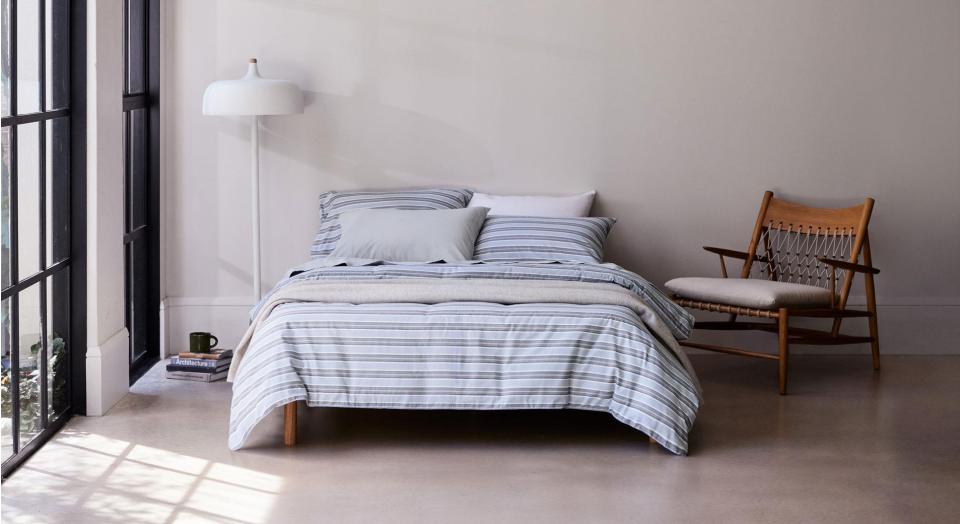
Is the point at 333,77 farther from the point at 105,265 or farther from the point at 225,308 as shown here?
the point at 105,265

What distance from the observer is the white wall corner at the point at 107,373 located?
4.67 meters

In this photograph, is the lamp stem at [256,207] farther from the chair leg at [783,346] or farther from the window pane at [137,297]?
the chair leg at [783,346]

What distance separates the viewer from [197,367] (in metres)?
5.45

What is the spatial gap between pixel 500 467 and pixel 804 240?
2896 mm

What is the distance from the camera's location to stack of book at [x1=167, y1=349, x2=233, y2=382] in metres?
5.45

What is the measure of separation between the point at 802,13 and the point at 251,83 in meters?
2.99

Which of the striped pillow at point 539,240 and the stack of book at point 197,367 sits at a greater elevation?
the striped pillow at point 539,240

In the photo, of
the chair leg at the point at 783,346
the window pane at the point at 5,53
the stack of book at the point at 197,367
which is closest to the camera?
the window pane at the point at 5,53

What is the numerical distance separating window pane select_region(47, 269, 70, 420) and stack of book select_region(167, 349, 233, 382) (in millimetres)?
875

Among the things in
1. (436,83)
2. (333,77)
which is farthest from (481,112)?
(333,77)

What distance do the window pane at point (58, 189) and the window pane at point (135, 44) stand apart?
4.10 ft

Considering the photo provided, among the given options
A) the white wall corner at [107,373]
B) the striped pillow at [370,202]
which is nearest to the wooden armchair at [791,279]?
the striped pillow at [370,202]

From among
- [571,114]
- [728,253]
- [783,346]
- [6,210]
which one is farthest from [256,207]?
[783,346]

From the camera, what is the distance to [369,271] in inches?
188
